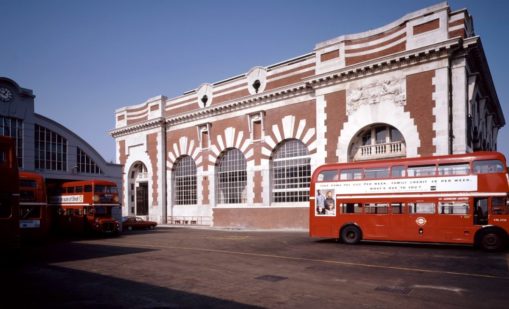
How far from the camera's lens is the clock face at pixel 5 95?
2442cm

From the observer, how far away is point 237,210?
1239 inches

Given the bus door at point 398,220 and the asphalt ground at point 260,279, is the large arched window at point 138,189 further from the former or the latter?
the bus door at point 398,220

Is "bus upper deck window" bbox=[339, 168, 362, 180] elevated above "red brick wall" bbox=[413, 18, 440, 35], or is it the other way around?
"red brick wall" bbox=[413, 18, 440, 35]

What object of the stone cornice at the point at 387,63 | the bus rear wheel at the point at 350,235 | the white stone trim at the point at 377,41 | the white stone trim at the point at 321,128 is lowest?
the bus rear wheel at the point at 350,235

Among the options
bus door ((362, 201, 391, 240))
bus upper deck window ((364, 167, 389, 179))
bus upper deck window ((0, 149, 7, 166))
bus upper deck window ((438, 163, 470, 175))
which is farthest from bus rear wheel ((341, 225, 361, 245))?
bus upper deck window ((0, 149, 7, 166))

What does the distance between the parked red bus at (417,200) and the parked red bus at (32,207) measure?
1457 centimetres

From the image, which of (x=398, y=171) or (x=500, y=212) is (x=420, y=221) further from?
(x=500, y=212)

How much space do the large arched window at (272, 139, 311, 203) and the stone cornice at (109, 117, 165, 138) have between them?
14.0 meters

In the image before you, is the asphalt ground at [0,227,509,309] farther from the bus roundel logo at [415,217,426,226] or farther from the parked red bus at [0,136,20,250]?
the bus roundel logo at [415,217,426,226]

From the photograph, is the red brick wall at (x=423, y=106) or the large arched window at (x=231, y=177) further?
the large arched window at (x=231, y=177)

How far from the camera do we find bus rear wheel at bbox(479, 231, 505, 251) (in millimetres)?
14922

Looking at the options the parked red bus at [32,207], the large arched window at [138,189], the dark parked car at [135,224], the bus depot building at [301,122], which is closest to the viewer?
the parked red bus at [32,207]

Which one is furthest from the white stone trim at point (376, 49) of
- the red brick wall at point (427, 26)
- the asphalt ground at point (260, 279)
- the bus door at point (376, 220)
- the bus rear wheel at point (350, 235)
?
the asphalt ground at point (260, 279)

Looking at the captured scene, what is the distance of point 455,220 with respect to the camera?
1590cm
